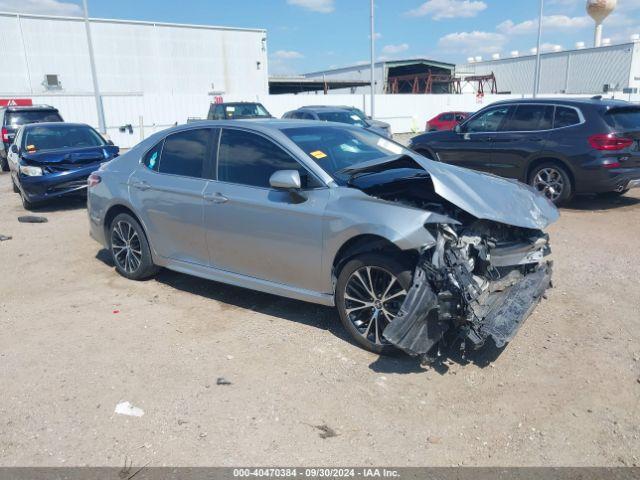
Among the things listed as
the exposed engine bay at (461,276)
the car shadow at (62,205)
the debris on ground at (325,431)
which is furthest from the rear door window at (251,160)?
the car shadow at (62,205)

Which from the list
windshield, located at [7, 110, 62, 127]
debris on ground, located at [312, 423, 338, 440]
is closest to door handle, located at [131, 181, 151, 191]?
debris on ground, located at [312, 423, 338, 440]

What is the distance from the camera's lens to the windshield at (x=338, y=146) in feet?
14.7

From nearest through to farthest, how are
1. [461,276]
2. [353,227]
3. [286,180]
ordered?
[461,276] < [353,227] < [286,180]

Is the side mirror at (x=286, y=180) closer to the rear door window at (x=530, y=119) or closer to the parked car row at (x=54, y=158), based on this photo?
the rear door window at (x=530, y=119)

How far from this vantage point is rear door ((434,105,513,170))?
367 inches

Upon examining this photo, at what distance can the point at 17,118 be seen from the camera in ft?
53.0

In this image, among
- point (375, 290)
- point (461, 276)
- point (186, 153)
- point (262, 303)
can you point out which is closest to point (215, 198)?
point (186, 153)

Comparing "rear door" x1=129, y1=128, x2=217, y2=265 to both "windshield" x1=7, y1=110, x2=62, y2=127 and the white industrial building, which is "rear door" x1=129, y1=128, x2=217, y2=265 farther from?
the white industrial building

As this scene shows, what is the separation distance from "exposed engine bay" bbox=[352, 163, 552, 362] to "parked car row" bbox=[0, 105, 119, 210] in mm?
7435

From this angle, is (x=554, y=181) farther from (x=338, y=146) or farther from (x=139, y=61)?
(x=139, y=61)

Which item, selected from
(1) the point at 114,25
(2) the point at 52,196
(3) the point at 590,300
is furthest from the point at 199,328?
(1) the point at 114,25

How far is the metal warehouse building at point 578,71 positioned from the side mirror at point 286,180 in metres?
52.5

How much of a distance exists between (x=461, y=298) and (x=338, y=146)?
1.93 meters

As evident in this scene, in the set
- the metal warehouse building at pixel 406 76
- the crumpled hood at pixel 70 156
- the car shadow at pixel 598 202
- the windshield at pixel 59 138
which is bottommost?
the car shadow at pixel 598 202
